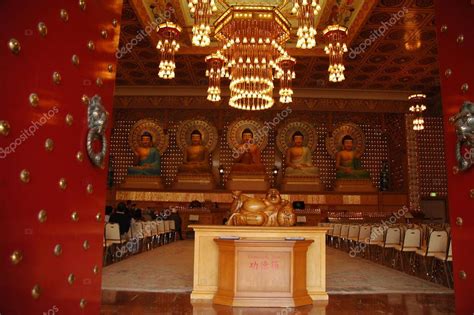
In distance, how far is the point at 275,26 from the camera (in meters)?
8.12

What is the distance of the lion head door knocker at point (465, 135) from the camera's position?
185cm

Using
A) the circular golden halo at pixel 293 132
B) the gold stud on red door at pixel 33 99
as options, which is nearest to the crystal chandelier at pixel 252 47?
the gold stud on red door at pixel 33 99

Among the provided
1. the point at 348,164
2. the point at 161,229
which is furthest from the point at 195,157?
the point at 348,164

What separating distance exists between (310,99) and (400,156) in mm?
4733

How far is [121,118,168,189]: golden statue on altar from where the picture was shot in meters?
17.0

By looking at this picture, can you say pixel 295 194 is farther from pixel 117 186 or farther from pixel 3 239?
pixel 3 239

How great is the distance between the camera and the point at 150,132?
60.2 feet

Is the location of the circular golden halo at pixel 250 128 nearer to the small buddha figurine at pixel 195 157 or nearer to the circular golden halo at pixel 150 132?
the small buddha figurine at pixel 195 157

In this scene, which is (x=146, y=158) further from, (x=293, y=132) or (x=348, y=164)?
(x=348, y=164)

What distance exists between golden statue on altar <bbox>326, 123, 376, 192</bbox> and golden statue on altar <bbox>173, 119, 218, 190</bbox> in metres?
5.55

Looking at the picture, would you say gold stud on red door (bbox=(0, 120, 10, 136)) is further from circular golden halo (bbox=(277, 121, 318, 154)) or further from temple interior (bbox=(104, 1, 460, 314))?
circular golden halo (bbox=(277, 121, 318, 154))

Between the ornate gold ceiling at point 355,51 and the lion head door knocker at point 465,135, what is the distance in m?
7.74

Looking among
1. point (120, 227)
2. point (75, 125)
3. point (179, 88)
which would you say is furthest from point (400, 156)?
point (75, 125)

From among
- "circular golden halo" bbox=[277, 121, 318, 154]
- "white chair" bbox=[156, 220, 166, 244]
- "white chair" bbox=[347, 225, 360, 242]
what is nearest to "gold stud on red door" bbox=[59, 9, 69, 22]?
"white chair" bbox=[347, 225, 360, 242]
